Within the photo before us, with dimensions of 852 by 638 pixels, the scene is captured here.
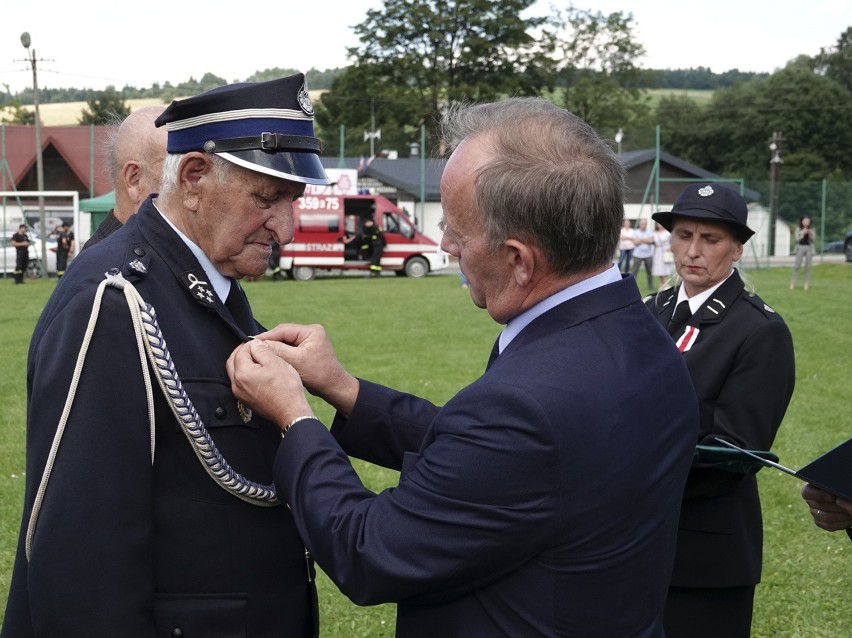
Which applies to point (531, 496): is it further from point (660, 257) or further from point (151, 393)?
point (660, 257)

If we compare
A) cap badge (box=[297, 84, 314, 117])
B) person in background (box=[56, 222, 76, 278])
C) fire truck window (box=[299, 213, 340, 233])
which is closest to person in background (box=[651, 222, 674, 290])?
fire truck window (box=[299, 213, 340, 233])

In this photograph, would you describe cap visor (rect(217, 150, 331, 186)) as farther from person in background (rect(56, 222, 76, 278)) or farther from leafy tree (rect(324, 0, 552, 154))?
leafy tree (rect(324, 0, 552, 154))

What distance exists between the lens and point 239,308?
247 cm


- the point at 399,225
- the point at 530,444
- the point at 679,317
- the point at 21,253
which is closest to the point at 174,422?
the point at 530,444

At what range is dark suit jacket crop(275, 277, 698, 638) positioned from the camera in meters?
1.78

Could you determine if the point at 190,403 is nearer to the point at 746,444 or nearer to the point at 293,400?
the point at 293,400

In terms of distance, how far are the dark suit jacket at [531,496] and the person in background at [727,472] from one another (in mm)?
1352

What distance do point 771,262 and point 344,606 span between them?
32752 mm

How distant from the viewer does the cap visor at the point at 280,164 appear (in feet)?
7.41

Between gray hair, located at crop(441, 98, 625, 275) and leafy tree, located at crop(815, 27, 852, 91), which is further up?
leafy tree, located at crop(815, 27, 852, 91)

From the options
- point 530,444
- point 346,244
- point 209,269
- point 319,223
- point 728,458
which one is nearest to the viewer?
point 530,444

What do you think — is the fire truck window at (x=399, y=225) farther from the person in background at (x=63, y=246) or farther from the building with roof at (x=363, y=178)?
the person in background at (x=63, y=246)

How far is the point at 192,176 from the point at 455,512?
1.06 m

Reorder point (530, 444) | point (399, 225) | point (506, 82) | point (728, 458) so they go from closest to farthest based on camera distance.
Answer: point (530, 444)
point (728, 458)
point (399, 225)
point (506, 82)
